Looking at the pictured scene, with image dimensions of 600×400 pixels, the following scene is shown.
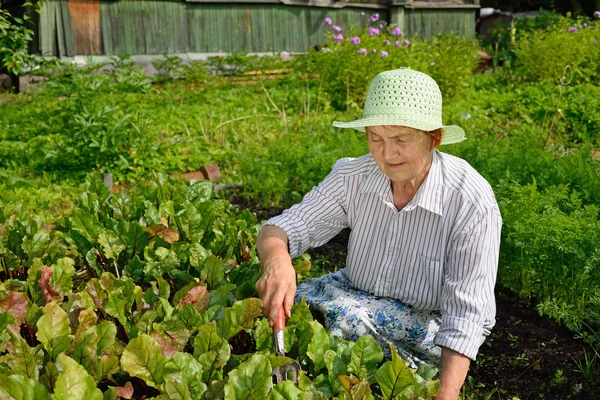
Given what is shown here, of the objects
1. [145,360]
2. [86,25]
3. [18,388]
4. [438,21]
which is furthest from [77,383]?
[438,21]

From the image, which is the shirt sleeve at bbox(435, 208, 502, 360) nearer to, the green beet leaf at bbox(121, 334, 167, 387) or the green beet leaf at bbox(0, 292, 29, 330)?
the green beet leaf at bbox(121, 334, 167, 387)

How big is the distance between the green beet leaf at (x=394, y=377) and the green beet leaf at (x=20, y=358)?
0.92 meters

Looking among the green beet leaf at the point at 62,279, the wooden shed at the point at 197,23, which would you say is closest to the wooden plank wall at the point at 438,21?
the wooden shed at the point at 197,23

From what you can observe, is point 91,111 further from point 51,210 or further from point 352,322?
point 352,322

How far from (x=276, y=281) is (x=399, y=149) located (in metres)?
0.62

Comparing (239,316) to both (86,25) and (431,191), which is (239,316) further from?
(86,25)

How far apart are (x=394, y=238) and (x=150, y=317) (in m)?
1.00

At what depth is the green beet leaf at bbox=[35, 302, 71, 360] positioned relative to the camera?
205 centimetres

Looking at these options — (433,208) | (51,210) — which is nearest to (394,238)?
(433,208)

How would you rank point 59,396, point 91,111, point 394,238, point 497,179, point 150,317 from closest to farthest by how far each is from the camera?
point 59,396 < point 150,317 < point 394,238 < point 497,179 < point 91,111

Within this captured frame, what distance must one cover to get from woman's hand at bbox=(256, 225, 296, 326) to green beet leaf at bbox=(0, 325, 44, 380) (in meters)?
0.70

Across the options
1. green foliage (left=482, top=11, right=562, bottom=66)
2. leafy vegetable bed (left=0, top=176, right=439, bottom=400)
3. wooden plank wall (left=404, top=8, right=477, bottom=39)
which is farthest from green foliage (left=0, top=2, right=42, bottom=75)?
green foliage (left=482, top=11, right=562, bottom=66)

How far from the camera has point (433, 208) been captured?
262cm

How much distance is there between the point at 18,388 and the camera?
173 centimetres
